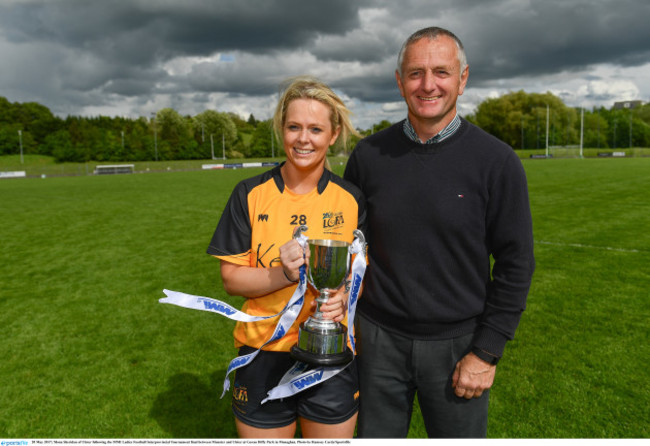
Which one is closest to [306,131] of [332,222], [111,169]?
[332,222]

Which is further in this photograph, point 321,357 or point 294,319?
point 294,319

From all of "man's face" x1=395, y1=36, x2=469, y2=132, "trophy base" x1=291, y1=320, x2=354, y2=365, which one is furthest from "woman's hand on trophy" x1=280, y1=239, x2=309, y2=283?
"man's face" x1=395, y1=36, x2=469, y2=132

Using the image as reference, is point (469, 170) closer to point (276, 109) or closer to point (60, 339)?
point (276, 109)

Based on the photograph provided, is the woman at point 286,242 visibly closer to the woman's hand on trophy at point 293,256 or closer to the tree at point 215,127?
the woman's hand on trophy at point 293,256

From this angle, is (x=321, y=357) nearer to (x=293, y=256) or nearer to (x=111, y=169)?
(x=293, y=256)

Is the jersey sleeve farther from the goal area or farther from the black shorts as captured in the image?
the goal area

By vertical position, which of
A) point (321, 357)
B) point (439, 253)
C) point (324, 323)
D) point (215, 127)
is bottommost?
point (321, 357)

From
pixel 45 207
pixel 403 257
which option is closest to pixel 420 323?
pixel 403 257

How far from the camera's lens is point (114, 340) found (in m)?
5.06

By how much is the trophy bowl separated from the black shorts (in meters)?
0.22

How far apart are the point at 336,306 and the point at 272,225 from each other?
17.5 inches

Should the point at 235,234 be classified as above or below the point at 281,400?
above

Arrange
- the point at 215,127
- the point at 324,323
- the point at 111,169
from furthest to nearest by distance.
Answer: the point at 215,127, the point at 111,169, the point at 324,323

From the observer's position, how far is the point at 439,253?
2000mm
